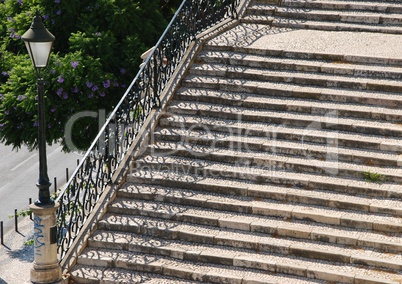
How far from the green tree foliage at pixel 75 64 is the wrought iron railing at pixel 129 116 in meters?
2.45

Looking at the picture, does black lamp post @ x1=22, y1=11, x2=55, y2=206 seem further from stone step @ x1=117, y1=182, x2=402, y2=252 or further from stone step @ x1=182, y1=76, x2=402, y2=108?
stone step @ x1=182, y1=76, x2=402, y2=108

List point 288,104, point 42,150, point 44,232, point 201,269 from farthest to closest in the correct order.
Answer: point 288,104 → point 201,269 → point 44,232 → point 42,150

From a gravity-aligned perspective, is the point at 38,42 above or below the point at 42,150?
above

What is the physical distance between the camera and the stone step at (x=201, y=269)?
36.5 ft

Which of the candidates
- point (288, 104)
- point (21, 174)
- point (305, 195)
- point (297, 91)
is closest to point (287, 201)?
point (305, 195)

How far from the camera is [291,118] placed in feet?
42.9

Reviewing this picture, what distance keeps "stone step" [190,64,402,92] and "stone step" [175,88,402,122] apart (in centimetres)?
37

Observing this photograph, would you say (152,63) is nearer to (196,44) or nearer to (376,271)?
(196,44)

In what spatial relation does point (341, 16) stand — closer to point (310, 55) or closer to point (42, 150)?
point (310, 55)

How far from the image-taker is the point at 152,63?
46.2 feet

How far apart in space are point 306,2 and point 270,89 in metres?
2.97

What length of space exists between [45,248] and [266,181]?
326cm

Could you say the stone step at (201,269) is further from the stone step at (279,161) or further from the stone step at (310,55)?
the stone step at (310,55)

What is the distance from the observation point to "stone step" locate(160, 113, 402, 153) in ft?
41.0
